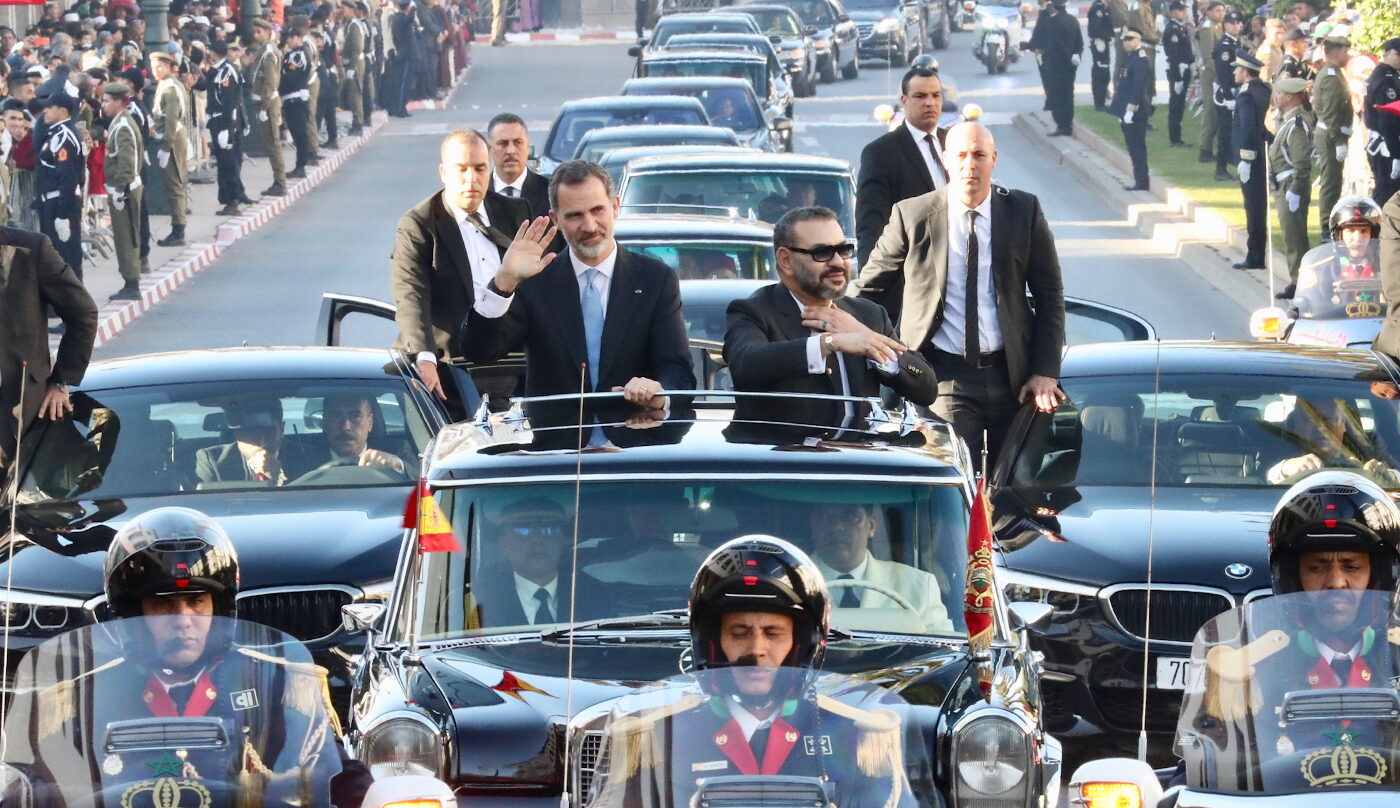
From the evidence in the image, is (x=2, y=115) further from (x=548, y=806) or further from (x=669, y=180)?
(x=548, y=806)

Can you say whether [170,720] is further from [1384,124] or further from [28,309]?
[1384,124]

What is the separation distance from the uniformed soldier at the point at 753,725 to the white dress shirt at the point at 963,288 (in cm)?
445

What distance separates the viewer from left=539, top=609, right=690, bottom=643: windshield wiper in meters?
5.86

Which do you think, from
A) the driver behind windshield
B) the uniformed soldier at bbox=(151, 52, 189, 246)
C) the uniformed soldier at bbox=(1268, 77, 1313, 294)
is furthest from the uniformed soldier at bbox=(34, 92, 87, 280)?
the driver behind windshield

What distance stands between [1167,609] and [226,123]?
846 inches

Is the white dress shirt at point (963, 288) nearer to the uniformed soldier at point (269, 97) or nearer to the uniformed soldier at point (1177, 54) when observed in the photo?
the uniformed soldier at point (269, 97)

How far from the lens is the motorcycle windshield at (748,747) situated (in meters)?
4.36

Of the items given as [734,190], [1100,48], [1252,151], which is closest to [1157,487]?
[734,190]

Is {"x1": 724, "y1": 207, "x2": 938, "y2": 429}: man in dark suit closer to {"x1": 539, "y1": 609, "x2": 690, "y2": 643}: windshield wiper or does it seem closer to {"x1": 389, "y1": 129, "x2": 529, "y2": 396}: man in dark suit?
{"x1": 539, "y1": 609, "x2": 690, "y2": 643}: windshield wiper

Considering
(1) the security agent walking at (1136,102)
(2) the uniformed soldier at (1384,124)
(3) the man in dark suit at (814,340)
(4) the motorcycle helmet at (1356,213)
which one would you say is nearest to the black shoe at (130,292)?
(2) the uniformed soldier at (1384,124)

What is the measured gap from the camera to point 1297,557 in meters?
5.29

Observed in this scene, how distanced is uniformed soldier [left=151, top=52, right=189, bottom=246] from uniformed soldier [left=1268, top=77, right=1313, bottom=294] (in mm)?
10922

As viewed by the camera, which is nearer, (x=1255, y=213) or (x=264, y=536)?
(x=264, y=536)

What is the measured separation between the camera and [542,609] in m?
5.98
